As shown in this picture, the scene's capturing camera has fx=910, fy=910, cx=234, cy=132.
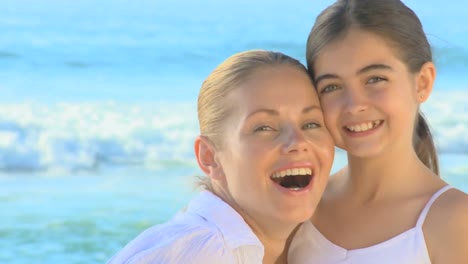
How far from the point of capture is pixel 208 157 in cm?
245

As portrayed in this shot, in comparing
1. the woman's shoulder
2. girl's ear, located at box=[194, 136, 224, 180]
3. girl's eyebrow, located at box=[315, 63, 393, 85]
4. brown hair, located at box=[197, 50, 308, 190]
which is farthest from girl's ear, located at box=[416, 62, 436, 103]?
the woman's shoulder

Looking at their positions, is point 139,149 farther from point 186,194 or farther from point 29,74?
point 29,74

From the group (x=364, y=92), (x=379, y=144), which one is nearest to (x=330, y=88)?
(x=364, y=92)

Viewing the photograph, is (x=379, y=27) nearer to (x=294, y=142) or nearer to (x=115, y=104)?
(x=294, y=142)

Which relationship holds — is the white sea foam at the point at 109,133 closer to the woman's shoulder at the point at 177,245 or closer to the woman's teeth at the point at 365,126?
the woman's teeth at the point at 365,126

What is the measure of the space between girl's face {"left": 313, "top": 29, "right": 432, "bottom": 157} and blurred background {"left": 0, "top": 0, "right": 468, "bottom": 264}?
4474mm

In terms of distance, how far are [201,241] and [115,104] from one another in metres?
8.64

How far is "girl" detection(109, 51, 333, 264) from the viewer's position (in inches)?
87.4

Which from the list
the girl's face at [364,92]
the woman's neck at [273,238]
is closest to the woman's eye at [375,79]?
the girl's face at [364,92]

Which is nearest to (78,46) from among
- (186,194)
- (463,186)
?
(186,194)

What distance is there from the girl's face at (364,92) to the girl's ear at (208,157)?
1.04 ft

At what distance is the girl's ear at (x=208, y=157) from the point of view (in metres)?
2.41

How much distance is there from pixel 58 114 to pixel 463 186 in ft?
15.7

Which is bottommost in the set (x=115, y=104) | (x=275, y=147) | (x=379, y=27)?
(x=115, y=104)
